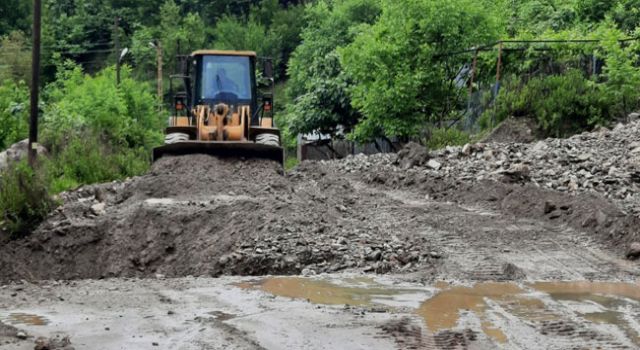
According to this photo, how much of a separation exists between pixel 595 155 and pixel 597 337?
1068 centimetres

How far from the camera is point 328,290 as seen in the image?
8953mm

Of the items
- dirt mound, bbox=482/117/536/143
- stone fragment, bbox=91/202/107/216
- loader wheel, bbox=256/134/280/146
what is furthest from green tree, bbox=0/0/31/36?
stone fragment, bbox=91/202/107/216

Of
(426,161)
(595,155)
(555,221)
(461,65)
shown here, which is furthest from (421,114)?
(555,221)

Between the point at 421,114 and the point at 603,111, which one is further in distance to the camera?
the point at 421,114

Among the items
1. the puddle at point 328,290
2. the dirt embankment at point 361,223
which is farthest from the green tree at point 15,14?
the puddle at point 328,290

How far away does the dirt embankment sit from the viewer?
11.0m

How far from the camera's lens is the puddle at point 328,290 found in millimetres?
8367

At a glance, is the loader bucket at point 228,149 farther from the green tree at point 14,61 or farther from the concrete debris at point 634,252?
the green tree at point 14,61

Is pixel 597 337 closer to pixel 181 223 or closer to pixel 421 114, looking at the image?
pixel 181 223

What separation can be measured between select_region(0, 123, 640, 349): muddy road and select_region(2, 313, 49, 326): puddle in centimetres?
3

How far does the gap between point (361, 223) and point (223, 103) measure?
25.9ft

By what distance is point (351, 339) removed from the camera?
22.0 ft

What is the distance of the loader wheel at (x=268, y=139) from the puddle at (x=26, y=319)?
1146cm

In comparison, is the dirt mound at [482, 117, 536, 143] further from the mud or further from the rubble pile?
the mud
